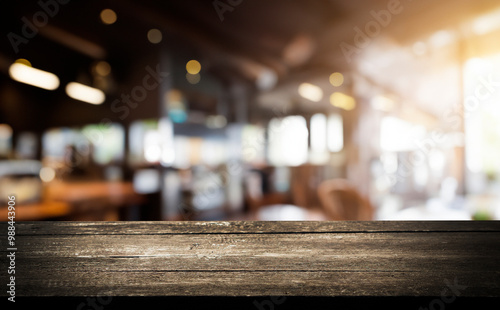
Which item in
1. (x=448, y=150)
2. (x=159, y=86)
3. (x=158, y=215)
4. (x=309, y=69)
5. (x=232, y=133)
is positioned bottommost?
(x=158, y=215)

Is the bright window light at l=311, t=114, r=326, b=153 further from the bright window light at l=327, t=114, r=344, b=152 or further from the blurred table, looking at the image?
the blurred table

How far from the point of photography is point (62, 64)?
266 inches

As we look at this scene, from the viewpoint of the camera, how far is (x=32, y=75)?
664 cm

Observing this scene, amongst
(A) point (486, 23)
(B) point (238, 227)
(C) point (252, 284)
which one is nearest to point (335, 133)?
(A) point (486, 23)

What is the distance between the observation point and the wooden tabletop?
495mm

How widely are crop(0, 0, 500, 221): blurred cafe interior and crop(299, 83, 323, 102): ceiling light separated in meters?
0.05

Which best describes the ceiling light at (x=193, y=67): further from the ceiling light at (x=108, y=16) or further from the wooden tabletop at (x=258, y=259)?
the wooden tabletop at (x=258, y=259)

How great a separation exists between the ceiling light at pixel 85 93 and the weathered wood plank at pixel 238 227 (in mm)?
7315

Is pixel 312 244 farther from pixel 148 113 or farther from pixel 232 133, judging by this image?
pixel 232 133

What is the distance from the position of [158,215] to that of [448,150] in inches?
219

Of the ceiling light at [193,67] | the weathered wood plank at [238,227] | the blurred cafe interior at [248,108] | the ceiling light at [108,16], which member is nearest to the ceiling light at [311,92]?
the blurred cafe interior at [248,108]

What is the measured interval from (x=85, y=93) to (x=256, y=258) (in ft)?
26.2

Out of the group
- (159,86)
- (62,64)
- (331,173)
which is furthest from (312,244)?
(62,64)

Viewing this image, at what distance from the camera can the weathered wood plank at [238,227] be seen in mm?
630
